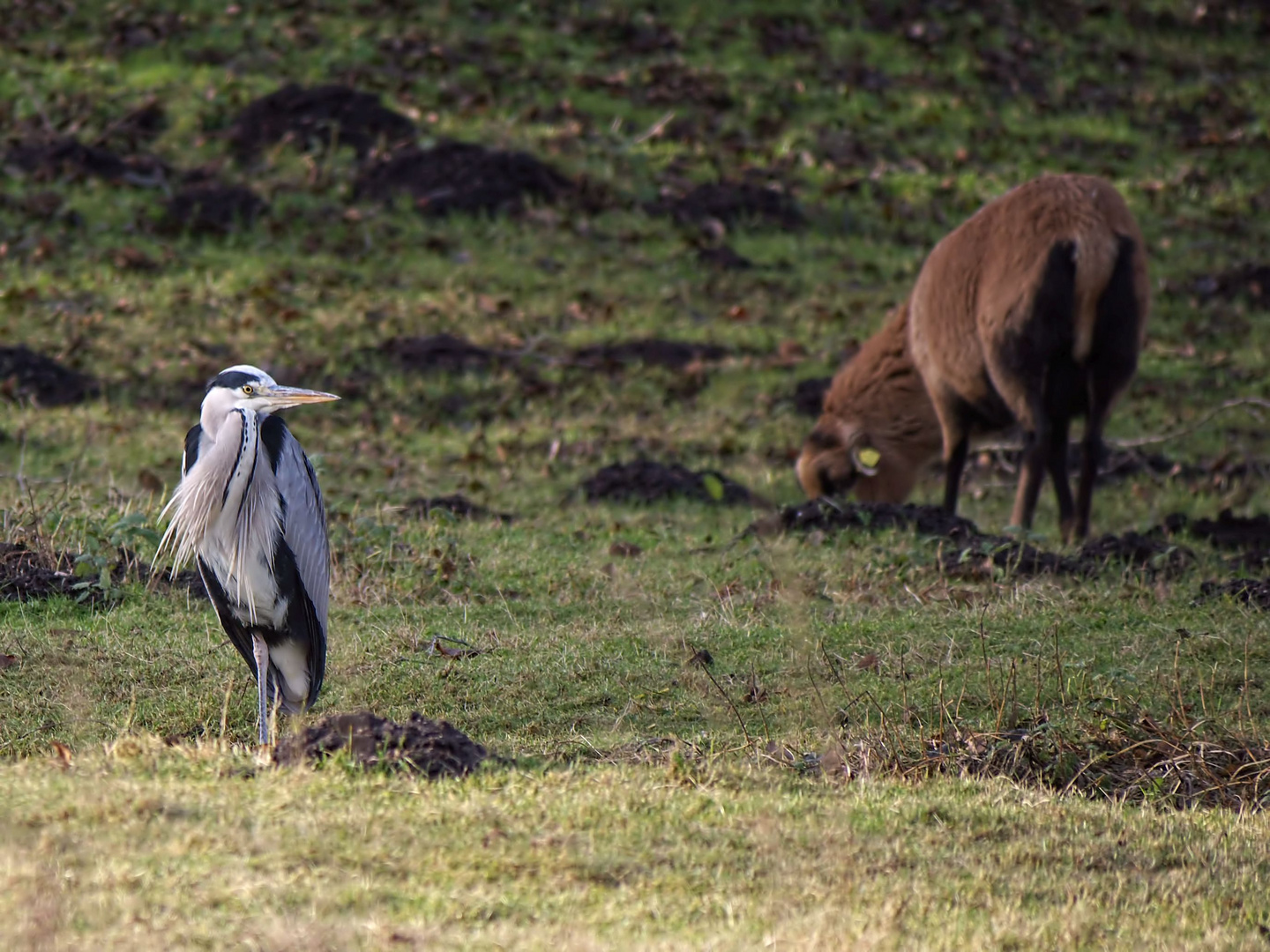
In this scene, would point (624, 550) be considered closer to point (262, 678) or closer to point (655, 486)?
point (655, 486)

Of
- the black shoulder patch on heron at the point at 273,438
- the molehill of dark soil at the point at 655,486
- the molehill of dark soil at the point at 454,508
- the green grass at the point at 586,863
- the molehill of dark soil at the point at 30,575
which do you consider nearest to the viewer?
the green grass at the point at 586,863

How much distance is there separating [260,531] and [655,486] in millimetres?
4912

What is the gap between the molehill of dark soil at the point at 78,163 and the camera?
13.8 metres

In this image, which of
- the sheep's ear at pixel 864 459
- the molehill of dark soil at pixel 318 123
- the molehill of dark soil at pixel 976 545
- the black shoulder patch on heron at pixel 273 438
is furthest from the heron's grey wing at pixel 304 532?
the molehill of dark soil at pixel 318 123

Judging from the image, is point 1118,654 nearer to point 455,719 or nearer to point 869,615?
point 869,615

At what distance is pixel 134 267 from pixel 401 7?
5182mm

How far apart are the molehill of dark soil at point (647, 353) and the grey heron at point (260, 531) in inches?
255

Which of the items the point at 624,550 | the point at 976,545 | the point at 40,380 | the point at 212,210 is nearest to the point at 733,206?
the point at 212,210

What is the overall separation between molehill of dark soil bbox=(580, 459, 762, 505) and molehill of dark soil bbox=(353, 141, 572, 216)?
14.8ft

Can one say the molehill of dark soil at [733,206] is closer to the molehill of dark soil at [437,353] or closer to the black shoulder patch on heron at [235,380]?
the molehill of dark soil at [437,353]

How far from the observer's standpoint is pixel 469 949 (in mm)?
3266

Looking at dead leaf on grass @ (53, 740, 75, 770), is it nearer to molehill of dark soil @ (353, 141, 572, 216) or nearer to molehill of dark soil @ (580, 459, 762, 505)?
→ molehill of dark soil @ (580, 459, 762, 505)

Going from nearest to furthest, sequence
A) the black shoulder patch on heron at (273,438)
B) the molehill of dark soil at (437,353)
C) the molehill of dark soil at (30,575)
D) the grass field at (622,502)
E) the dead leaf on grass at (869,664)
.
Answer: the grass field at (622,502), the black shoulder patch on heron at (273,438), the dead leaf on grass at (869,664), the molehill of dark soil at (30,575), the molehill of dark soil at (437,353)

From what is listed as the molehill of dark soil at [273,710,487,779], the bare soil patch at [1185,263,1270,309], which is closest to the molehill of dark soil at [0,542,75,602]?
the molehill of dark soil at [273,710,487,779]
